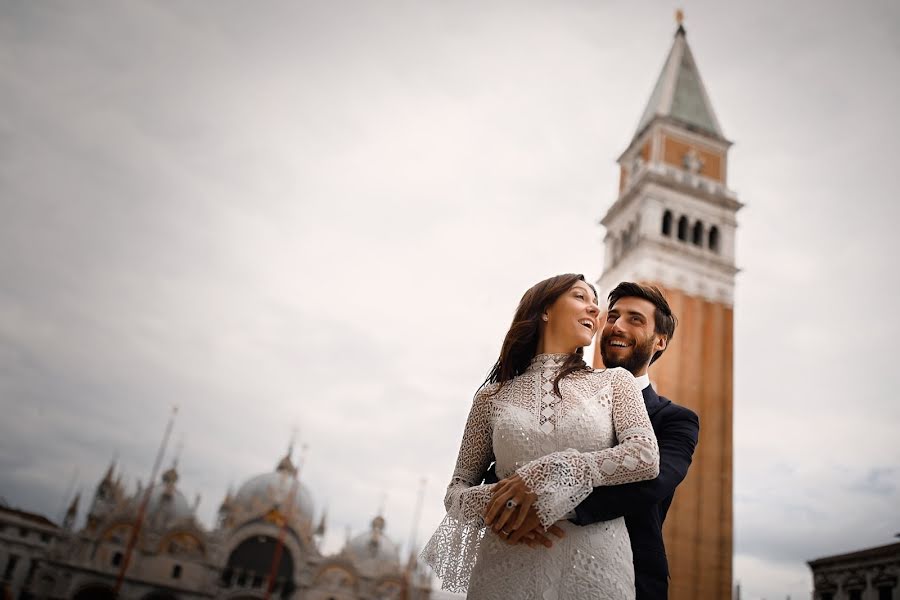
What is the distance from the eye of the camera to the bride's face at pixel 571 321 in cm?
262

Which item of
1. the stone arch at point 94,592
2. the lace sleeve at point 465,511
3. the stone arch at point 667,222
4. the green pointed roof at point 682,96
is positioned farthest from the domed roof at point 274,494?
the lace sleeve at point 465,511

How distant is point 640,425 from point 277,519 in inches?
1469

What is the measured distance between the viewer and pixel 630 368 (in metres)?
2.90

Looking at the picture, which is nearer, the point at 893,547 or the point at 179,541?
the point at 893,547

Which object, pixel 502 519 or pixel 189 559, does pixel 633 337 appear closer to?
pixel 502 519

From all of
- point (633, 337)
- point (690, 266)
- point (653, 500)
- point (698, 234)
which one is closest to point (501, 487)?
point (653, 500)

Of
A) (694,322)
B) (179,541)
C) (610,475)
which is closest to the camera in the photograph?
(610,475)

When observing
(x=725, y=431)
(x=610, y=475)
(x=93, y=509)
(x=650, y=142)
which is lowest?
(x=610, y=475)

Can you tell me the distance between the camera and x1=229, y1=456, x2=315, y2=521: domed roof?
36.8 meters

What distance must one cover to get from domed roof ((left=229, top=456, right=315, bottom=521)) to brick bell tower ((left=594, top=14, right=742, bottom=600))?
21441 mm

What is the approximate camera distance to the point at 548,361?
2615 millimetres

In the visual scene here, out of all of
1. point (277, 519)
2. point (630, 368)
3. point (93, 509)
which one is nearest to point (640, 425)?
point (630, 368)

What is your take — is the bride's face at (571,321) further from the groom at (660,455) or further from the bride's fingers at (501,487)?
the bride's fingers at (501,487)

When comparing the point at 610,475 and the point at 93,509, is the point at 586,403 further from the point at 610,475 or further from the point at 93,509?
the point at 93,509
